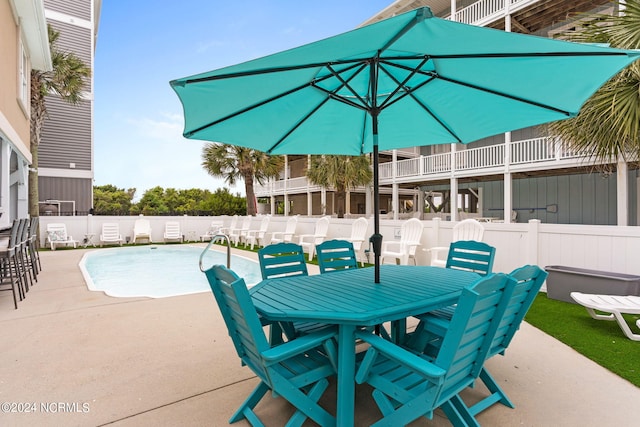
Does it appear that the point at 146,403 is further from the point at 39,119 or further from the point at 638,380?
the point at 39,119

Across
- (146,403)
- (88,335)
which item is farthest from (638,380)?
(88,335)

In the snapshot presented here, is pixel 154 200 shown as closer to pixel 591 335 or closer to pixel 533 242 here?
pixel 533 242

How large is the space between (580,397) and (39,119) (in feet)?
52.9

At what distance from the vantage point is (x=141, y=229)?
15266 millimetres

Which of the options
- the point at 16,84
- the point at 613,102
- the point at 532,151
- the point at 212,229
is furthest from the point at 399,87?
the point at 212,229

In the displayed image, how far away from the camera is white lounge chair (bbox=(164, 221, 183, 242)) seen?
15867 mm

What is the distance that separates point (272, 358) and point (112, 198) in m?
36.4

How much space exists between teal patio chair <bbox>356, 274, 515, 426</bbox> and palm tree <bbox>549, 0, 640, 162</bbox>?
16.1ft

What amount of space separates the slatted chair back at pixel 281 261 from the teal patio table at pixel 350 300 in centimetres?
33

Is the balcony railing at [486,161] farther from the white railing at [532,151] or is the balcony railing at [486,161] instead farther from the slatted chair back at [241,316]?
the slatted chair back at [241,316]

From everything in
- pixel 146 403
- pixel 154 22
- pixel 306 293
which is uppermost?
pixel 154 22

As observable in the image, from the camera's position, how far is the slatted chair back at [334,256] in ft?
12.8

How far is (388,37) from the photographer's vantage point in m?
2.17

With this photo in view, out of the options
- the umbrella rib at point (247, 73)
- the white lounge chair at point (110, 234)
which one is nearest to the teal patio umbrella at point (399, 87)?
the umbrella rib at point (247, 73)
